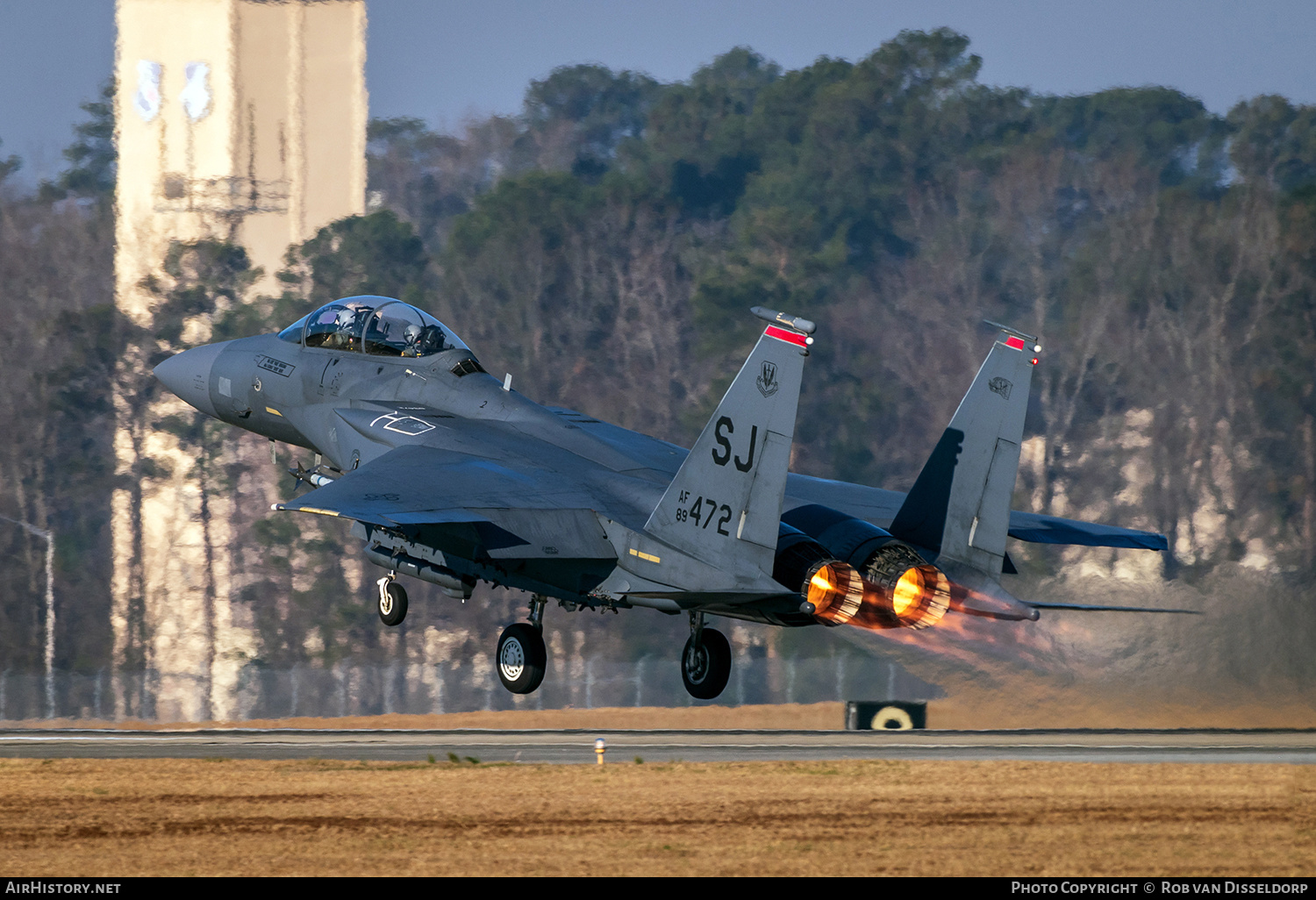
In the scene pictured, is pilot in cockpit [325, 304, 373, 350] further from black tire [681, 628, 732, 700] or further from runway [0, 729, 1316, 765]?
runway [0, 729, 1316, 765]

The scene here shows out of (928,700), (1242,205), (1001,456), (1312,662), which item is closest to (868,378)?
(1242,205)

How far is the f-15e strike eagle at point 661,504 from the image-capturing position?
60.1 ft

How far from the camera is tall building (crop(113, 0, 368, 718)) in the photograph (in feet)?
232

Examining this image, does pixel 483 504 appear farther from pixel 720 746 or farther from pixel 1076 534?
pixel 720 746

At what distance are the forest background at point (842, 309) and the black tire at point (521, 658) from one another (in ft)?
122

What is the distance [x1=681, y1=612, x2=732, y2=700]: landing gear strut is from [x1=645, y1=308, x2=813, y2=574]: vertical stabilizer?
75.2 inches

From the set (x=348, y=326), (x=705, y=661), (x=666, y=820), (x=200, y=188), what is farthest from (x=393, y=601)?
(x=200, y=188)

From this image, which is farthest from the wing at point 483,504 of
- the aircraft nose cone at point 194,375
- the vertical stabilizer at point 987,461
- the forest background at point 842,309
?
the forest background at point 842,309

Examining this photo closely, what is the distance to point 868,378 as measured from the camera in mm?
73500

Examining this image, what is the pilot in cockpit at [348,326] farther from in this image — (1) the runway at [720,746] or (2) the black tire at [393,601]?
(1) the runway at [720,746]

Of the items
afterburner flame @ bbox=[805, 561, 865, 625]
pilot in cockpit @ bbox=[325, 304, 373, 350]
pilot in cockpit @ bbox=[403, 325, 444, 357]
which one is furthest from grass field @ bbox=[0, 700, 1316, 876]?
pilot in cockpit @ bbox=[325, 304, 373, 350]

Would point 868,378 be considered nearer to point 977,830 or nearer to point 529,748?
point 529,748

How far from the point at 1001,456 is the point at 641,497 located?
4.29m

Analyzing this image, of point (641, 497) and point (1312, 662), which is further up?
point (641, 497)
